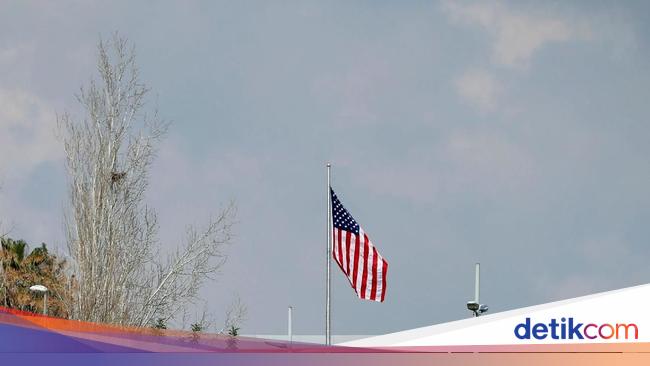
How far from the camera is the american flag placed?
21.3 meters

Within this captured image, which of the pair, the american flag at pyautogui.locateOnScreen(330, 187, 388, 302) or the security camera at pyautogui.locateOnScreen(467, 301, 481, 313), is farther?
the security camera at pyautogui.locateOnScreen(467, 301, 481, 313)

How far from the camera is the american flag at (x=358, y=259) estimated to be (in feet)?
69.9

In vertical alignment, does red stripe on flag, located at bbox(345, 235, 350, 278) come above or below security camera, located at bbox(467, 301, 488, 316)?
above

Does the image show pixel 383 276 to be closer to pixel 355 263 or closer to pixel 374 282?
pixel 374 282

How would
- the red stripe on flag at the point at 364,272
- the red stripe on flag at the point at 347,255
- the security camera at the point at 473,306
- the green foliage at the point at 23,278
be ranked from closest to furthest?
1. the red stripe on flag at the point at 364,272
2. the red stripe on flag at the point at 347,255
3. the security camera at the point at 473,306
4. the green foliage at the point at 23,278

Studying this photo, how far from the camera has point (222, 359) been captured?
595cm

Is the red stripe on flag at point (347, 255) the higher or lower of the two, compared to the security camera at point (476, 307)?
higher

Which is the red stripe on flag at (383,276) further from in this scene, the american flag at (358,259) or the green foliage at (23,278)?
the green foliage at (23,278)

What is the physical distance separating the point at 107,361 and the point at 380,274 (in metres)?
15.8

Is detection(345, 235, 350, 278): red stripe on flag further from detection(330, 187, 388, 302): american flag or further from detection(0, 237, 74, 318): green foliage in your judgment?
detection(0, 237, 74, 318): green foliage

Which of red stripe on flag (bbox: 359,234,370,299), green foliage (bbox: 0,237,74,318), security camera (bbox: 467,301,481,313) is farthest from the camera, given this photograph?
green foliage (bbox: 0,237,74,318)

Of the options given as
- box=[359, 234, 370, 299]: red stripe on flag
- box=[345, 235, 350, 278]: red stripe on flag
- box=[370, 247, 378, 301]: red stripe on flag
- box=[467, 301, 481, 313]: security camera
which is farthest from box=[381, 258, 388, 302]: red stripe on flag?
box=[467, 301, 481, 313]: security camera

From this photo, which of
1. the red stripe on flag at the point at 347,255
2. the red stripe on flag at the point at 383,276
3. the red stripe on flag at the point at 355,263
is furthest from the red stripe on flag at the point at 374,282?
the red stripe on flag at the point at 347,255

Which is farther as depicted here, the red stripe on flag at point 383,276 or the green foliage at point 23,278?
the green foliage at point 23,278
